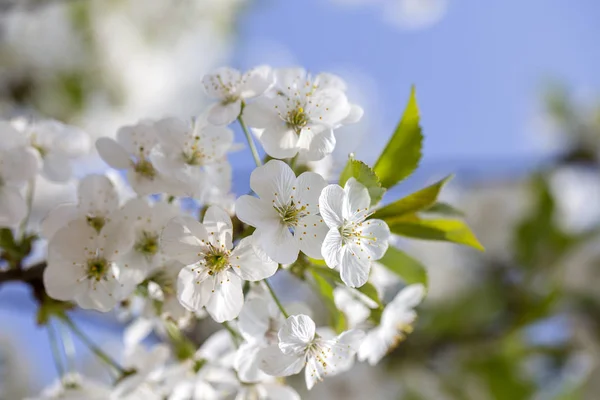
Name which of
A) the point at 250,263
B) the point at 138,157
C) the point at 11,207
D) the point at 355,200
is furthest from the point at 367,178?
the point at 11,207

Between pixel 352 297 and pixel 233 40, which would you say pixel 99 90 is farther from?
pixel 352 297

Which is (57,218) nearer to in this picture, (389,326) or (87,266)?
(87,266)

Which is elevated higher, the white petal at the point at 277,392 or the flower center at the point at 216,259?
the flower center at the point at 216,259

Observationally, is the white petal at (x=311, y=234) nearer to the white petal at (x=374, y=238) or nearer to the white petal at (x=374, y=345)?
the white petal at (x=374, y=238)

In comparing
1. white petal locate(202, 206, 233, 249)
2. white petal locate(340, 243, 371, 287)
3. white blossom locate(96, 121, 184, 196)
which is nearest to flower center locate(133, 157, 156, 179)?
white blossom locate(96, 121, 184, 196)

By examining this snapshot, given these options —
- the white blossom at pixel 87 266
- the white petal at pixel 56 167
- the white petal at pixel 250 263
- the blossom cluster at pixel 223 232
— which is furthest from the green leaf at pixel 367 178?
the white petal at pixel 56 167

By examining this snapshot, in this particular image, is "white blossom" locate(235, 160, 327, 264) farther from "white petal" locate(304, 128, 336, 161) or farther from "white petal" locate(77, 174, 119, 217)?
"white petal" locate(77, 174, 119, 217)
